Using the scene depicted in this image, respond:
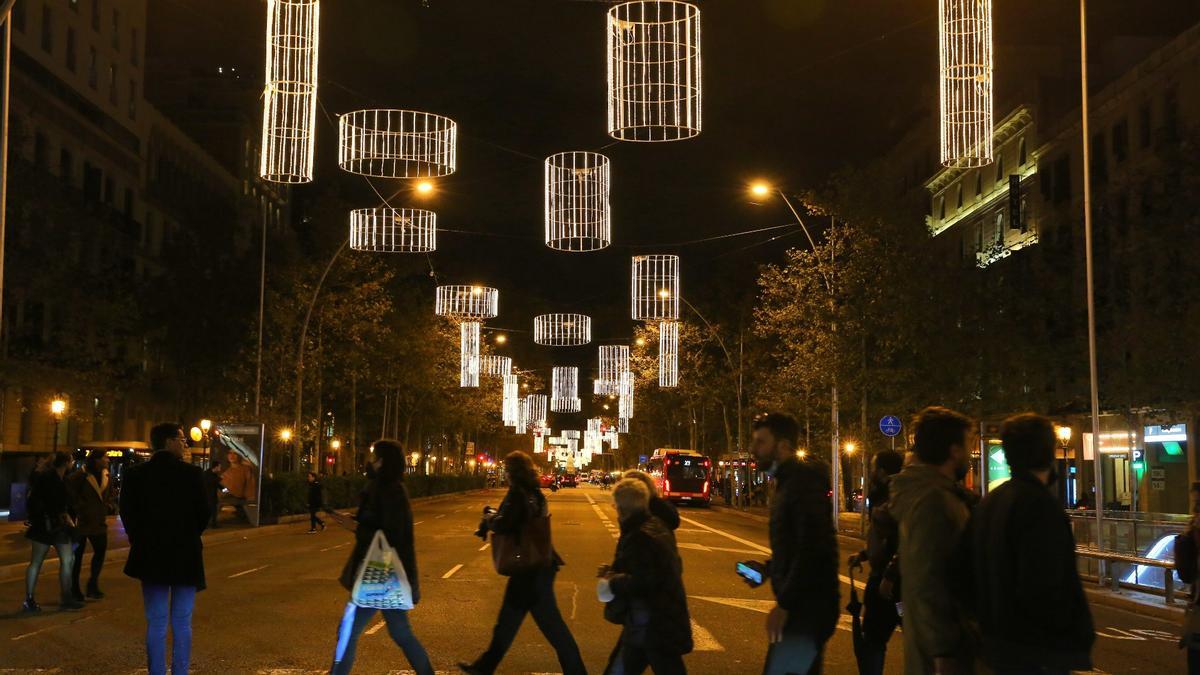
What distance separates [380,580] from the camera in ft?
27.7

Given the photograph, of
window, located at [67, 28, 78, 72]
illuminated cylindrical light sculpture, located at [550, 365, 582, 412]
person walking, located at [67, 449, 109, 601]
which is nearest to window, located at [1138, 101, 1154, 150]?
illuminated cylindrical light sculpture, located at [550, 365, 582, 412]

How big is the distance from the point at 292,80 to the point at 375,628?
21.8 ft

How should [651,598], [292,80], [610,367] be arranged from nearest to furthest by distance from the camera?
[651,598], [292,80], [610,367]

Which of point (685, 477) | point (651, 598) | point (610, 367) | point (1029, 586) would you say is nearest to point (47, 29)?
point (610, 367)

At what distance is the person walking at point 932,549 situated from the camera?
5375mm

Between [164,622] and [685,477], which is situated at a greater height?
[164,622]

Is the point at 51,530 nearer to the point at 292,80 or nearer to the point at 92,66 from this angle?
the point at 292,80

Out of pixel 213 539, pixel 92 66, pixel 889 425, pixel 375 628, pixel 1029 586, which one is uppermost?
pixel 92 66

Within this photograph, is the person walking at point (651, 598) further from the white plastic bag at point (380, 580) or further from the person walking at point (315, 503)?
the person walking at point (315, 503)

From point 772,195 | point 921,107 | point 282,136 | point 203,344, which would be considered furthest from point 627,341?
point 282,136

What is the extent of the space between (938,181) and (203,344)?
34617mm

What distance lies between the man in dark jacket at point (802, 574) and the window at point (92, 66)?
5344cm

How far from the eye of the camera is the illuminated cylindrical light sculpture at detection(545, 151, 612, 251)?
21.1 meters

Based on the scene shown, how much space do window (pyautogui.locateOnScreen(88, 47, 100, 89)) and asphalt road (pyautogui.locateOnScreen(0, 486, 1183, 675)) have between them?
3726cm
